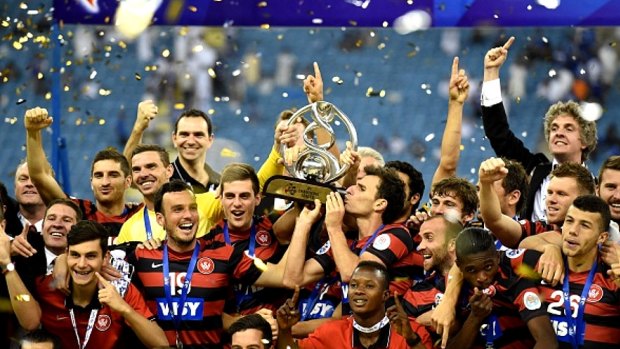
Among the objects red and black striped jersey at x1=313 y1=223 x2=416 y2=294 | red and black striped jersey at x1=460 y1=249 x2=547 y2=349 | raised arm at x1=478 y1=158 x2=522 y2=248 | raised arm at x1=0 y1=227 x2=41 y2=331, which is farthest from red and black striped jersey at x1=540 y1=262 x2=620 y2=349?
raised arm at x1=0 y1=227 x2=41 y2=331

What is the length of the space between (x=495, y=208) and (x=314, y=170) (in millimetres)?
772

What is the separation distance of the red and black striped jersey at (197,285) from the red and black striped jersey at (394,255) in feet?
0.99

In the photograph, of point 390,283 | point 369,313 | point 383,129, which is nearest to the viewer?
point 369,313

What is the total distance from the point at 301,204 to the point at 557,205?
1056mm

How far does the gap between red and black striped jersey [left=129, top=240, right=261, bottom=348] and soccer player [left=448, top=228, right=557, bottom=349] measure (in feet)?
3.21

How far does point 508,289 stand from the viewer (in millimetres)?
6066

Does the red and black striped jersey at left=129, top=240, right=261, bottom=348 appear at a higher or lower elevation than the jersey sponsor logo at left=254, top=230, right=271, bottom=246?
lower

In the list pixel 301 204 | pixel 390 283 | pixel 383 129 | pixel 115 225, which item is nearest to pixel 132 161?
pixel 115 225

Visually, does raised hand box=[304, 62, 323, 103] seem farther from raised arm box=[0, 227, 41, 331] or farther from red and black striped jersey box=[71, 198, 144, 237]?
raised arm box=[0, 227, 41, 331]

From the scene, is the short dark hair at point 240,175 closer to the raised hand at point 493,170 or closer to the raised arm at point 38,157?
the raised arm at point 38,157

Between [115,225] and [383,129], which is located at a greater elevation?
[383,129]

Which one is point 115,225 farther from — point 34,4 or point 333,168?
point 34,4

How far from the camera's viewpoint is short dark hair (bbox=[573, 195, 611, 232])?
19.4 ft

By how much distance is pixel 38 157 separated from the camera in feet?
22.7
